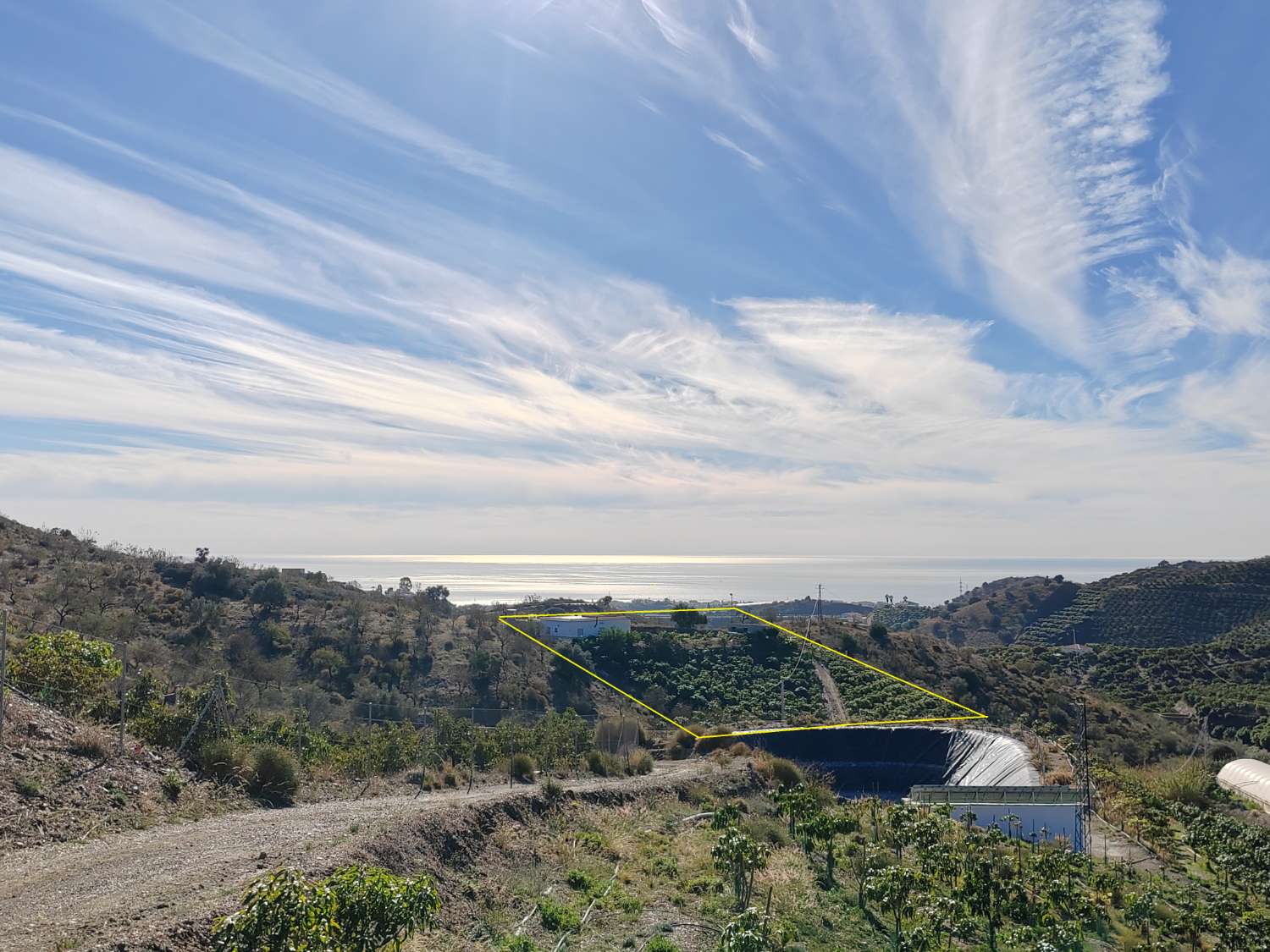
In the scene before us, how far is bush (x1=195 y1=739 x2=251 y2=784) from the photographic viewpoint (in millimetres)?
15000

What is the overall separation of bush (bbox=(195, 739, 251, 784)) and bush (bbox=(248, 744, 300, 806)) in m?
0.21

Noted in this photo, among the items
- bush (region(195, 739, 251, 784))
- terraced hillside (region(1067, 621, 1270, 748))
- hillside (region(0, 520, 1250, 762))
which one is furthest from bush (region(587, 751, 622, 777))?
terraced hillside (region(1067, 621, 1270, 748))

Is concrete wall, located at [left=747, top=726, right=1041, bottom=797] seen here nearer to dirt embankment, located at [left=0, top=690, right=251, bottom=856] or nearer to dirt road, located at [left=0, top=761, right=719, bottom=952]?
dirt road, located at [left=0, top=761, right=719, bottom=952]

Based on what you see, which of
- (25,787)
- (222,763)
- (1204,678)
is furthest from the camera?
(1204,678)

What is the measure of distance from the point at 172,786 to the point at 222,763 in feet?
4.96

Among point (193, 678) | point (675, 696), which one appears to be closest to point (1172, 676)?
point (675, 696)

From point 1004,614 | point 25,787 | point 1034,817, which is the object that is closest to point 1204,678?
point 1034,817

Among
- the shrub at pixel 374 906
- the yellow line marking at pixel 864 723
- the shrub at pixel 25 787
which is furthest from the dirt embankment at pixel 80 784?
the yellow line marking at pixel 864 723

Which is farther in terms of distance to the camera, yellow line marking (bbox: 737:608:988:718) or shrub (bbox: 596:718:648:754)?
yellow line marking (bbox: 737:608:988:718)

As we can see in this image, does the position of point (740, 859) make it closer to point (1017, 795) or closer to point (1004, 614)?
point (1017, 795)

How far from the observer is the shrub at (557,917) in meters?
11.4

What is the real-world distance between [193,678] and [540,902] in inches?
878

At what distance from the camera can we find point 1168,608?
277 feet

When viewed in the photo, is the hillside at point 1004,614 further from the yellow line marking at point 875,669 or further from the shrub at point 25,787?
the shrub at point 25,787
